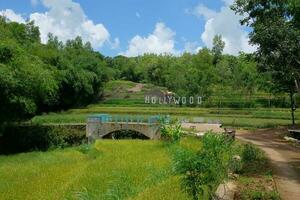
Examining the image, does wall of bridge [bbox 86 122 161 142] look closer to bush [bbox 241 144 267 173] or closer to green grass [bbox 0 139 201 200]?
green grass [bbox 0 139 201 200]

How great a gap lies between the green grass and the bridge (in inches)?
482

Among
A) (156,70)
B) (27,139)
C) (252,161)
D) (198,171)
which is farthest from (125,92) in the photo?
(198,171)

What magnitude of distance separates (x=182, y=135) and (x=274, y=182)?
743 inches

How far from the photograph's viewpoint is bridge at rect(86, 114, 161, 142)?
47.8 m

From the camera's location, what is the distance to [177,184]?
1711 centimetres

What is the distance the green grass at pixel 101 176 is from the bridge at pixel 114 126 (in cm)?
1224

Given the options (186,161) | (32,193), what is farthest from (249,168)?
(32,193)

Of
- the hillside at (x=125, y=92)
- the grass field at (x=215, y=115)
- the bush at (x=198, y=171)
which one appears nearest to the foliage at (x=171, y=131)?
the grass field at (x=215, y=115)

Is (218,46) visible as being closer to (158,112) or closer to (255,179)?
(158,112)

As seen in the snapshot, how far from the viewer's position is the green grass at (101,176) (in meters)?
16.7

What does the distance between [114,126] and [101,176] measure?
28763mm

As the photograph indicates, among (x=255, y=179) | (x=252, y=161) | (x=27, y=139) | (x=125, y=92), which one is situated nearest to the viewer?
(x=255, y=179)

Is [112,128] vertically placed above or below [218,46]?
below

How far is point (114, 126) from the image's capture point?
5038cm
